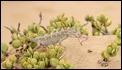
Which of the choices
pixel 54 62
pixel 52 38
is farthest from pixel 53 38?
pixel 54 62

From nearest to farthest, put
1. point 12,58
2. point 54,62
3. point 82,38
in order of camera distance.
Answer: point 54,62 < point 12,58 < point 82,38

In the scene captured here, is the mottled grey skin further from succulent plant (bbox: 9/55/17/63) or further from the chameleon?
succulent plant (bbox: 9/55/17/63)

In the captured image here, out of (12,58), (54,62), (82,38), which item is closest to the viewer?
(54,62)

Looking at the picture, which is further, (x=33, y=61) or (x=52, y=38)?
(x=52, y=38)

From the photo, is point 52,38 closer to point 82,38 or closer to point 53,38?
point 53,38

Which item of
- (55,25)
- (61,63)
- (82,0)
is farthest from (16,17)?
(61,63)

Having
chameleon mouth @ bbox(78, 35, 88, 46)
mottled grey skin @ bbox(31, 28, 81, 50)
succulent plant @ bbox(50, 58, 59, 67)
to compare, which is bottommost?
succulent plant @ bbox(50, 58, 59, 67)

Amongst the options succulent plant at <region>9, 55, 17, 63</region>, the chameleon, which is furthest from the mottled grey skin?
succulent plant at <region>9, 55, 17, 63</region>

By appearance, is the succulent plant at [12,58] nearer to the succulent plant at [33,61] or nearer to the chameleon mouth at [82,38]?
the succulent plant at [33,61]

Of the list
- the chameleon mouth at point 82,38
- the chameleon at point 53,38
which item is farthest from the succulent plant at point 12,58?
the chameleon mouth at point 82,38

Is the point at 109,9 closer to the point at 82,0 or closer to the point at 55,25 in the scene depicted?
the point at 82,0

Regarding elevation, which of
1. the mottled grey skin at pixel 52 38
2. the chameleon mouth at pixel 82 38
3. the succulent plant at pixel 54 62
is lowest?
the succulent plant at pixel 54 62
